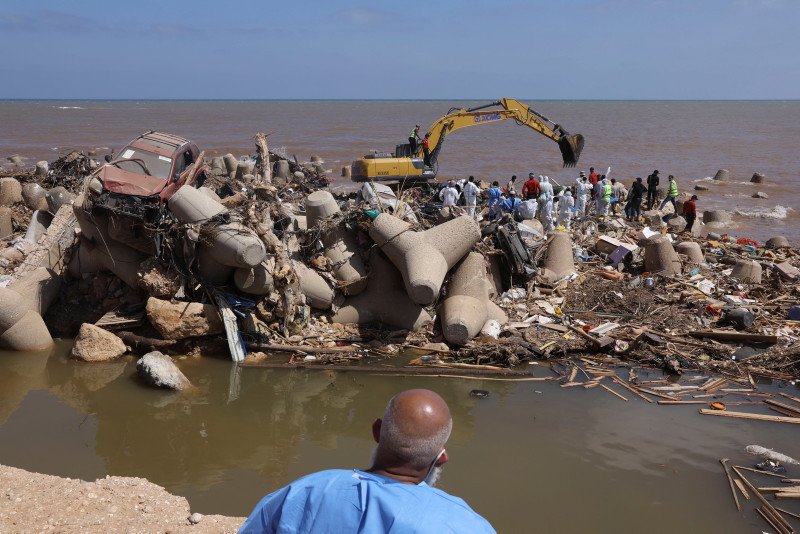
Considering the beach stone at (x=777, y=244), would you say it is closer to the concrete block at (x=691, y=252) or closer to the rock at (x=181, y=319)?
the concrete block at (x=691, y=252)

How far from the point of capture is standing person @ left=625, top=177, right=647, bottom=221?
19234 millimetres

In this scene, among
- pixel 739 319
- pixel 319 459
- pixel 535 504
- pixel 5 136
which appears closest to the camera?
pixel 535 504

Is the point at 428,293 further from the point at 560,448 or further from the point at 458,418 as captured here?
the point at 560,448

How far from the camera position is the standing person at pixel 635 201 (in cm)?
1923

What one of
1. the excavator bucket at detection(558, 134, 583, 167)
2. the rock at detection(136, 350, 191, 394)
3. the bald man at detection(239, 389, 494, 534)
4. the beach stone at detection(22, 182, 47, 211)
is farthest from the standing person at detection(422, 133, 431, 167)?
the bald man at detection(239, 389, 494, 534)

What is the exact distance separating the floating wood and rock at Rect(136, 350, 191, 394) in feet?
25.2

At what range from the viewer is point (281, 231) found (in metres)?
11.5

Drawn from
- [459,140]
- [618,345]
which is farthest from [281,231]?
[459,140]

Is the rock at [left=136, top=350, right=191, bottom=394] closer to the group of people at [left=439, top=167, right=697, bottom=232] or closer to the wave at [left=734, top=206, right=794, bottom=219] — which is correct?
the group of people at [left=439, top=167, right=697, bottom=232]

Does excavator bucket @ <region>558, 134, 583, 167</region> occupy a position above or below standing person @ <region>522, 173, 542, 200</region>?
above

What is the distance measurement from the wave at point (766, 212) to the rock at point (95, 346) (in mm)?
21293

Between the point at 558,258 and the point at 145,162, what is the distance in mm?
8038

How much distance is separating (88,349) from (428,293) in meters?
4.86

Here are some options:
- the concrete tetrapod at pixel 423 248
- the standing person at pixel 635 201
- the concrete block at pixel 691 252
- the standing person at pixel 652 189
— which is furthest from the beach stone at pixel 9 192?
the standing person at pixel 652 189
